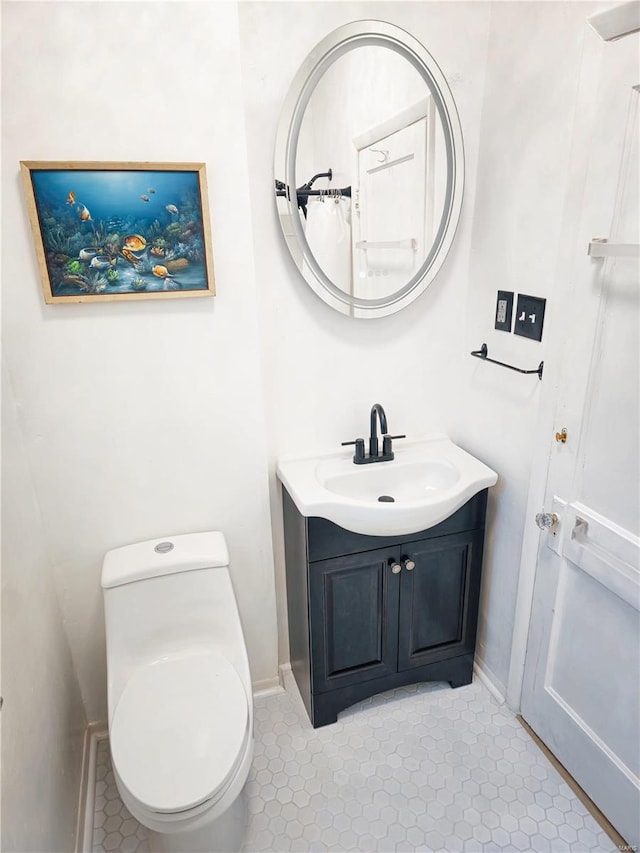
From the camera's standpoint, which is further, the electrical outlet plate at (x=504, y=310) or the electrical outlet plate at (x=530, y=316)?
the electrical outlet plate at (x=504, y=310)

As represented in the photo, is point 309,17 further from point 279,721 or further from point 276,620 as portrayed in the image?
point 279,721

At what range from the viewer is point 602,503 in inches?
53.1

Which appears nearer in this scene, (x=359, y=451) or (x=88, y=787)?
(x=88, y=787)

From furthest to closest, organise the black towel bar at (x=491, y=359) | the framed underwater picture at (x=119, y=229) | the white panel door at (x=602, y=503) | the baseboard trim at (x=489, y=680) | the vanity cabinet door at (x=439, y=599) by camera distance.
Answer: the baseboard trim at (x=489, y=680) < the vanity cabinet door at (x=439, y=599) < the black towel bar at (x=491, y=359) < the framed underwater picture at (x=119, y=229) < the white panel door at (x=602, y=503)

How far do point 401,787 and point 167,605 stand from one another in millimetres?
929

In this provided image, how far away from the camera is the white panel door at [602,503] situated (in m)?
1.19

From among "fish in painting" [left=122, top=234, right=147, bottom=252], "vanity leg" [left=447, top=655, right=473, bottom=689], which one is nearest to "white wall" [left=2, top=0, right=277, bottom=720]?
"fish in painting" [left=122, top=234, right=147, bottom=252]

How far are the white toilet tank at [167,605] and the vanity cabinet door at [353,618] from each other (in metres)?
0.28

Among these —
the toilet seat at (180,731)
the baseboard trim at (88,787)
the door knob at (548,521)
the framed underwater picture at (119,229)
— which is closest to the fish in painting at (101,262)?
the framed underwater picture at (119,229)

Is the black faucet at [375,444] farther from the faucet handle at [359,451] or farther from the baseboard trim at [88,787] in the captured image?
the baseboard trim at [88,787]

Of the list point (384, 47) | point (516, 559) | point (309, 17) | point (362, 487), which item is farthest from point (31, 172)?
point (516, 559)

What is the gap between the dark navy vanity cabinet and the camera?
165 cm

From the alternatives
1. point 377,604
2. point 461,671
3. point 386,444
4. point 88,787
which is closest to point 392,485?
point 386,444

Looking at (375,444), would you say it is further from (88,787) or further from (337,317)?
(88,787)
